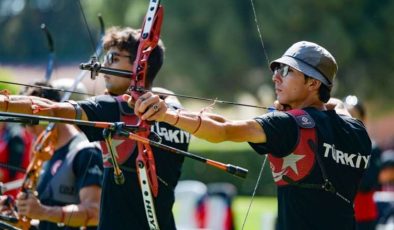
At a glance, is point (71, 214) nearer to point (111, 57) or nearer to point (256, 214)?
point (111, 57)

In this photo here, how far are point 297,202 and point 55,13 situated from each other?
14.7 meters

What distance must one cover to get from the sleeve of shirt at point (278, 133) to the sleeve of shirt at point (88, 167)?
6.13 ft

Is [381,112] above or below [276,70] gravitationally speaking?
above

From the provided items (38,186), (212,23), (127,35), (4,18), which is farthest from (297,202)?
(212,23)

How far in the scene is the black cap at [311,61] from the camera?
18.8 feet

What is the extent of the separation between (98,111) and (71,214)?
119 cm

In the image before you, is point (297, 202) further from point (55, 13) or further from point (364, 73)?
point (364, 73)

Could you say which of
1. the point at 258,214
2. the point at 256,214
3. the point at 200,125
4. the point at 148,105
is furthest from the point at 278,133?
the point at 256,214

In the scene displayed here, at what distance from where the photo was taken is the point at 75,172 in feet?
23.5

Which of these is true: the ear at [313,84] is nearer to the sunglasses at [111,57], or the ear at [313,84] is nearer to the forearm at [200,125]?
the forearm at [200,125]

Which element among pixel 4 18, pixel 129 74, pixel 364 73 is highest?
pixel 364 73

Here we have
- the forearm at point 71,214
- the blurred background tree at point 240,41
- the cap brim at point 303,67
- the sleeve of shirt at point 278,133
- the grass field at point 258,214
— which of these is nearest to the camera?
the sleeve of shirt at point 278,133

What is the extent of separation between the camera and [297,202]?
5.62m

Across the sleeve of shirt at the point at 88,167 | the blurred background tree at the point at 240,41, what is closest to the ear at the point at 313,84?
the sleeve of shirt at the point at 88,167
